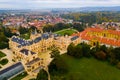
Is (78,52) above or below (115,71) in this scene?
above

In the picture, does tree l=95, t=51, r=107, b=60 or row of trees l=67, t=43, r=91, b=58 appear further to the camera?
row of trees l=67, t=43, r=91, b=58

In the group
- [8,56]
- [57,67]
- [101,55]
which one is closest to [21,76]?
[57,67]

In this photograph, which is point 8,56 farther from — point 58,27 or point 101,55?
point 58,27

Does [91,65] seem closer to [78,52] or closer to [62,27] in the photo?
[78,52]

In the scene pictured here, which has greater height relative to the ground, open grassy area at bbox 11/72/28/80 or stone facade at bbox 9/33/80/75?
stone facade at bbox 9/33/80/75

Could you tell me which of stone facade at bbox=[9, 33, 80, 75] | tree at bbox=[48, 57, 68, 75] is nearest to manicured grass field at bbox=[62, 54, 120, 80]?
tree at bbox=[48, 57, 68, 75]

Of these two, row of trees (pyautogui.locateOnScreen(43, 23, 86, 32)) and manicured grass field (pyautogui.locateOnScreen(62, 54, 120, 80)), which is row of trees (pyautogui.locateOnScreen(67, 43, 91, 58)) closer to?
manicured grass field (pyautogui.locateOnScreen(62, 54, 120, 80))

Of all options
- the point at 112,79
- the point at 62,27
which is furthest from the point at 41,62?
the point at 62,27

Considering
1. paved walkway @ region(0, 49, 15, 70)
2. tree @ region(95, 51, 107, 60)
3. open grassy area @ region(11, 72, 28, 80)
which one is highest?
tree @ region(95, 51, 107, 60)
